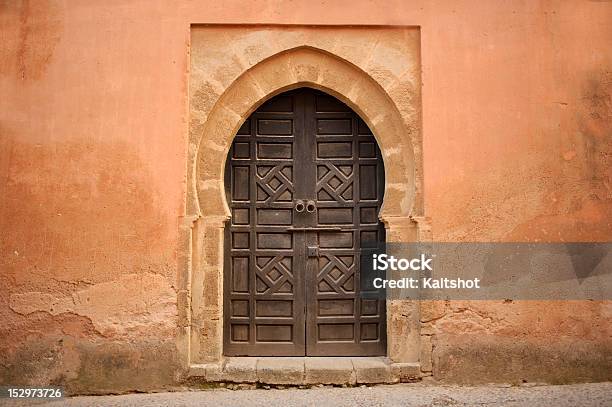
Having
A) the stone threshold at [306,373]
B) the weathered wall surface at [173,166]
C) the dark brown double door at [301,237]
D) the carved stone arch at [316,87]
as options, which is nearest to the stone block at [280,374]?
the stone threshold at [306,373]

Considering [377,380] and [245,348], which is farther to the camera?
[245,348]

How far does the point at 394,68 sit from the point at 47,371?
158 inches

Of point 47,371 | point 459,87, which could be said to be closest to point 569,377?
point 459,87

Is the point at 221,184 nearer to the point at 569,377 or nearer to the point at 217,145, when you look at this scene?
the point at 217,145

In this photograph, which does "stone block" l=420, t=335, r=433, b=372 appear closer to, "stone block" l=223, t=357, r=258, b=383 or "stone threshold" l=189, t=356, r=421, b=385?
"stone threshold" l=189, t=356, r=421, b=385

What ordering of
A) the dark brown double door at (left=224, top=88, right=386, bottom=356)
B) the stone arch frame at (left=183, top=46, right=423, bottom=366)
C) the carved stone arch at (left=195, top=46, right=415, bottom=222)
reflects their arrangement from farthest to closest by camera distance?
the dark brown double door at (left=224, top=88, right=386, bottom=356)
the carved stone arch at (left=195, top=46, right=415, bottom=222)
the stone arch frame at (left=183, top=46, right=423, bottom=366)

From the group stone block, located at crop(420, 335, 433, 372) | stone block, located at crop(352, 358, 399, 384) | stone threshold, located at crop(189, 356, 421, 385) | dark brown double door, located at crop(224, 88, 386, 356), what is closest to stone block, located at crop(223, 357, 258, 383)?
stone threshold, located at crop(189, 356, 421, 385)

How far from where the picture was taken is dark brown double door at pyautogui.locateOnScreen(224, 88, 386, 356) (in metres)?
5.18

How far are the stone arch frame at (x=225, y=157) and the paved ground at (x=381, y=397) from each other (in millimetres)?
339

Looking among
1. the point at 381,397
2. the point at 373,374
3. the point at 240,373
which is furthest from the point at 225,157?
the point at 381,397

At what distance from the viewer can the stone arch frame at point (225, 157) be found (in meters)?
4.85

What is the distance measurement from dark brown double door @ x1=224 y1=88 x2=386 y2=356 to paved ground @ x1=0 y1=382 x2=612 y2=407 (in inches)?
22.5

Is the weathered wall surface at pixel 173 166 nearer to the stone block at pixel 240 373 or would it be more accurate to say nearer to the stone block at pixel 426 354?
the stone block at pixel 426 354

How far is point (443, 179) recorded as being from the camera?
15.9 ft
